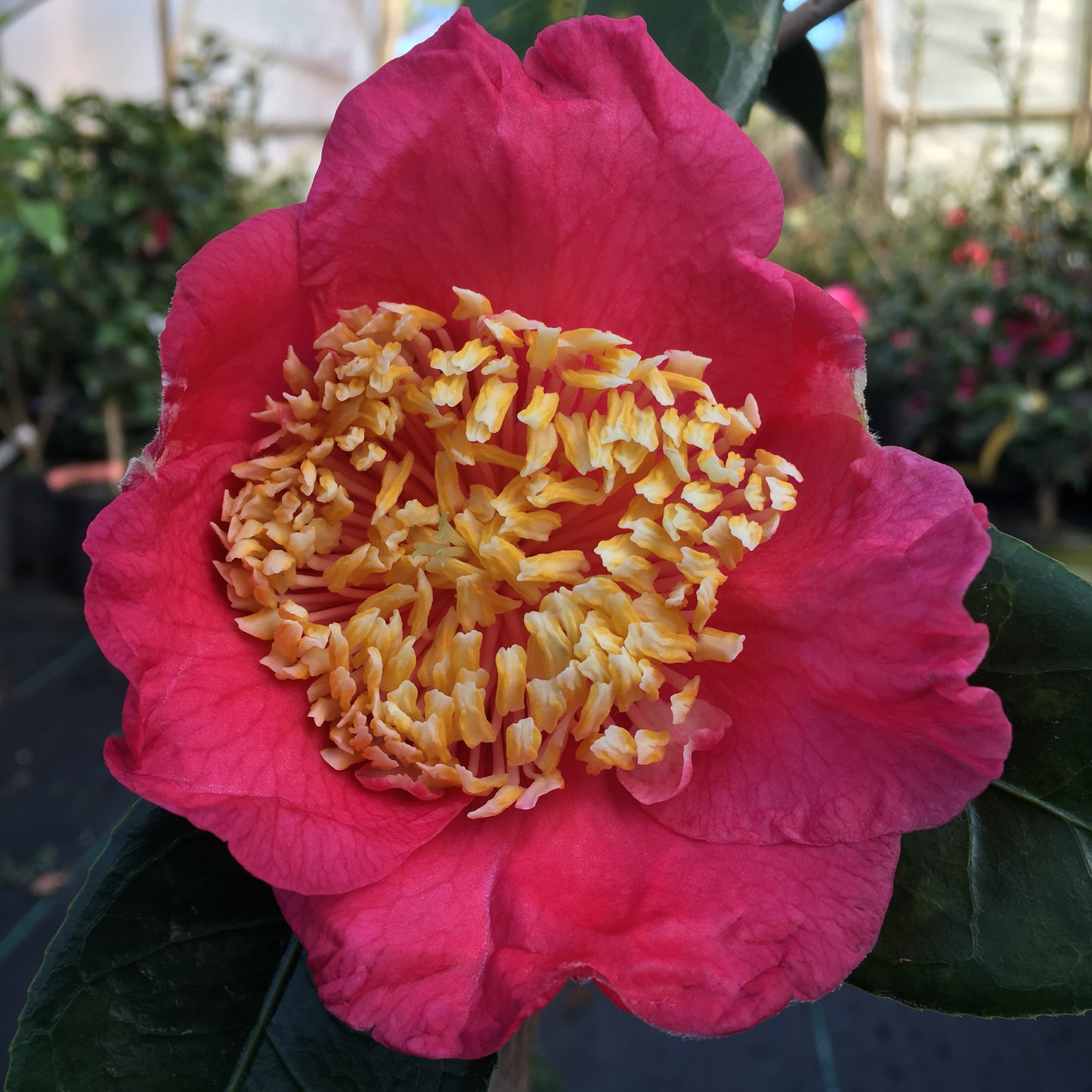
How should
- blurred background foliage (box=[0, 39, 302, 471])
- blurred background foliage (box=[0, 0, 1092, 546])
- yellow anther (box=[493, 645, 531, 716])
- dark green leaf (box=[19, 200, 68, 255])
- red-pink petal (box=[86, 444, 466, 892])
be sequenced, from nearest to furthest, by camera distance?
red-pink petal (box=[86, 444, 466, 892]) → yellow anther (box=[493, 645, 531, 716]) → dark green leaf (box=[19, 200, 68, 255]) → blurred background foliage (box=[0, 0, 1092, 546]) → blurred background foliage (box=[0, 39, 302, 471])

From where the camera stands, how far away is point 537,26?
0.55m

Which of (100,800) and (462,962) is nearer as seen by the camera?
(462,962)

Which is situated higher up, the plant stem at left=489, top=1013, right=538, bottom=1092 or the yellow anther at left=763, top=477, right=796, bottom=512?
the yellow anther at left=763, top=477, right=796, bottom=512

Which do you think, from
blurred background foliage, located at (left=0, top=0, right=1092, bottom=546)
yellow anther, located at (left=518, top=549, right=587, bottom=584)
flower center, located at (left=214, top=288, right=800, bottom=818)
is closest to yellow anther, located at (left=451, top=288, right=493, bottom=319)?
flower center, located at (left=214, top=288, right=800, bottom=818)

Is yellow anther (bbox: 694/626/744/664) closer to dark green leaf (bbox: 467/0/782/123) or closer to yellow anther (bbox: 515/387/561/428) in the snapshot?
yellow anther (bbox: 515/387/561/428)

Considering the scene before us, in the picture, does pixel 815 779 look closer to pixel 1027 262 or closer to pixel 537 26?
pixel 537 26

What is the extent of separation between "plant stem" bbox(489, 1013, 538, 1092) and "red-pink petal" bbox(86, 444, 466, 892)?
0.53 ft

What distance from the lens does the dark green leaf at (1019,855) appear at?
47cm

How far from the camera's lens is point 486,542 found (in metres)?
0.52

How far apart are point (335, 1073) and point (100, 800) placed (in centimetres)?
292

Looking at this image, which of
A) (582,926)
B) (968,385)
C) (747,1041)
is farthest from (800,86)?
(968,385)

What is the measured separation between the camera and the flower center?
1.55 feet

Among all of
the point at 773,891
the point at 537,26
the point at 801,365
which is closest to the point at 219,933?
the point at 773,891

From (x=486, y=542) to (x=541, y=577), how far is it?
0.04 meters
